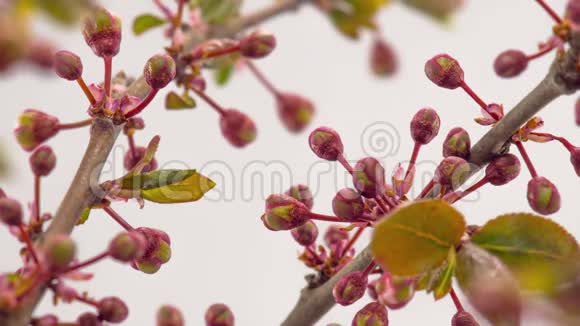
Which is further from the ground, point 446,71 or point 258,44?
point 258,44

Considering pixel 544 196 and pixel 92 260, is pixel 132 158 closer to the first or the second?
pixel 92 260

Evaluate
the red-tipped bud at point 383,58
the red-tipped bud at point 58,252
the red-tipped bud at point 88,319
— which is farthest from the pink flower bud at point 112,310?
the red-tipped bud at point 383,58

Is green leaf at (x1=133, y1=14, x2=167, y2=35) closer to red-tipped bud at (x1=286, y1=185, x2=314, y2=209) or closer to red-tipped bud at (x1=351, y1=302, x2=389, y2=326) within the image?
red-tipped bud at (x1=286, y1=185, x2=314, y2=209)

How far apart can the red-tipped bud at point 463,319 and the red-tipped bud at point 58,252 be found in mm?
377

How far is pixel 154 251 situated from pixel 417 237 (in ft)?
0.92

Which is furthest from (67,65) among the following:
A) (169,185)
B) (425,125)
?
(425,125)

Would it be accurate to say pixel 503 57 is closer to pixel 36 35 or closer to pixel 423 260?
pixel 423 260

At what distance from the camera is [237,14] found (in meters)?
1.08

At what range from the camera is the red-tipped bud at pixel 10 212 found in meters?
0.61

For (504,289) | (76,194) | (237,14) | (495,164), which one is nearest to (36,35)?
(504,289)

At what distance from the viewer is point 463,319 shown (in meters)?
0.68

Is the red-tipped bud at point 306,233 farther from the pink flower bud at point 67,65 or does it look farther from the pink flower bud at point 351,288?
the pink flower bud at point 67,65

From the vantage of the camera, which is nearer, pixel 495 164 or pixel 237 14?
pixel 495 164

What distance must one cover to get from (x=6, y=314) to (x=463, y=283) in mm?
360
